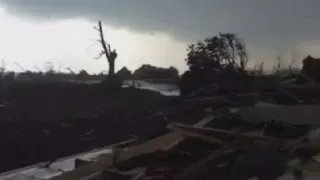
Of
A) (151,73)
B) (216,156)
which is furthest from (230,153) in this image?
(151,73)

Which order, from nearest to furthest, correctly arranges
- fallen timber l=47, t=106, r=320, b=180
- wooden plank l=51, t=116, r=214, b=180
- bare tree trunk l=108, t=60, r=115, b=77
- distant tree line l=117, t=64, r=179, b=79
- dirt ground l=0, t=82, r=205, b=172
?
1. fallen timber l=47, t=106, r=320, b=180
2. wooden plank l=51, t=116, r=214, b=180
3. dirt ground l=0, t=82, r=205, b=172
4. bare tree trunk l=108, t=60, r=115, b=77
5. distant tree line l=117, t=64, r=179, b=79

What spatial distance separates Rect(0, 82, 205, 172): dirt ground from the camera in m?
9.98

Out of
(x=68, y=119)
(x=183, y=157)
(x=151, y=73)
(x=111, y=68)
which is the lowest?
(x=68, y=119)

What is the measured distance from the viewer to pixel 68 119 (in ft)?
39.6

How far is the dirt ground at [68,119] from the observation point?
9984 millimetres

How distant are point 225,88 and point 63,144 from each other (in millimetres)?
4064

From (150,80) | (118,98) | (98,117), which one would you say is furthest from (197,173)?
(150,80)

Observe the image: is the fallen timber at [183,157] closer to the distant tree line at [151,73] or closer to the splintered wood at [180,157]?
the splintered wood at [180,157]

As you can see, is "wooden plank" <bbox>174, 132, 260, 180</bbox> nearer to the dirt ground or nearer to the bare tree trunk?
the dirt ground

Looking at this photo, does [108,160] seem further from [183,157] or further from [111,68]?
[111,68]

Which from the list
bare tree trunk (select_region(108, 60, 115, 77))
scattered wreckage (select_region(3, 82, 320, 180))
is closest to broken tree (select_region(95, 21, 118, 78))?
bare tree trunk (select_region(108, 60, 115, 77))

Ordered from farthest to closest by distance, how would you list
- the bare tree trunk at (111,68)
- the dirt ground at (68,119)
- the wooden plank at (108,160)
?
the bare tree trunk at (111,68), the dirt ground at (68,119), the wooden plank at (108,160)

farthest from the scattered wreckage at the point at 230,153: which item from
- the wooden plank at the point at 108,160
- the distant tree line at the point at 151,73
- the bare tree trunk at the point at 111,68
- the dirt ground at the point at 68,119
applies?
the distant tree line at the point at 151,73

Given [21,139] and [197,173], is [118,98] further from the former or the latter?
[197,173]
